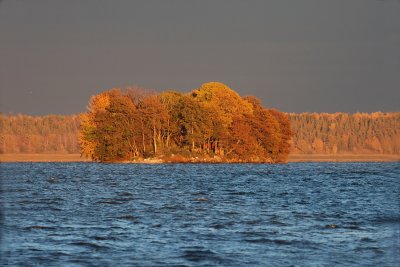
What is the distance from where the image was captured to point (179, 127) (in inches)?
5340

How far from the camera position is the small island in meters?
132

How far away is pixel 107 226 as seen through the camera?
34156mm

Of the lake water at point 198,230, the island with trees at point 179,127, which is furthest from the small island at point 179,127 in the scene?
the lake water at point 198,230

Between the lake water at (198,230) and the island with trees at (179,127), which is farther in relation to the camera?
the island with trees at (179,127)

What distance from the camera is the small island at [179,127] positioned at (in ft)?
434

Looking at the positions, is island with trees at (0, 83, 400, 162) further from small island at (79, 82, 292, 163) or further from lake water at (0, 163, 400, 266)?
lake water at (0, 163, 400, 266)

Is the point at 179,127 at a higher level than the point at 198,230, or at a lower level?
higher

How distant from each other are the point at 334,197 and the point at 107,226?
85.9 feet

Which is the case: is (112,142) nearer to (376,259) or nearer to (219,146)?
(219,146)

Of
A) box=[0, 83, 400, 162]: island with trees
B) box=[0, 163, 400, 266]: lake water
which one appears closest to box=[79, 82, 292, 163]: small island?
box=[0, 83, 400, 162]: island with trees

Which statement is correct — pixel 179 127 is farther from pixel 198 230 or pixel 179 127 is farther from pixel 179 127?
pixel 198 230

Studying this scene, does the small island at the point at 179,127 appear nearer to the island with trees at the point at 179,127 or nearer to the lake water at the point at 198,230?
the island with trees at the point at 179,127

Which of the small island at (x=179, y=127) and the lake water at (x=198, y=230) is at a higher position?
the small island at (x=179, y=127)

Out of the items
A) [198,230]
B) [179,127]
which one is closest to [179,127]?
[179,127]
